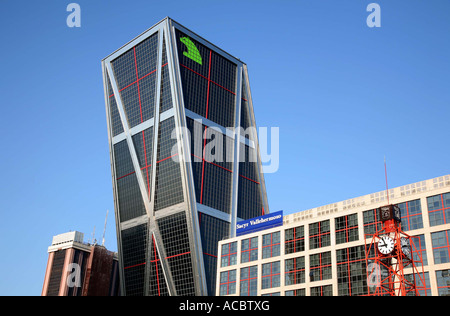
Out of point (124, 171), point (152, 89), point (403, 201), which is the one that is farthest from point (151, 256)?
point (403, 201)

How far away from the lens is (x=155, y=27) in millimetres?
176000

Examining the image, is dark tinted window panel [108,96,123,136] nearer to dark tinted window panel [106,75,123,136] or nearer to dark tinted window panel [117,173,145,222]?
dark tinted window panel [106,75,123,136]

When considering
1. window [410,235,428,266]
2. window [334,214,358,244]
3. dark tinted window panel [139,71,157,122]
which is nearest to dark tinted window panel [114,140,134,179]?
dark tinted window panel [139,71,157,122]

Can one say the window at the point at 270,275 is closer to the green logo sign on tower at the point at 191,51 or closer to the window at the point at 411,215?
the window at the point at 411,215

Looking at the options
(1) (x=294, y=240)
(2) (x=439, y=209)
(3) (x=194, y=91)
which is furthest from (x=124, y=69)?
(2) (x=439, y=209)

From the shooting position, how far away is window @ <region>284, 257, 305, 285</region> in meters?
113

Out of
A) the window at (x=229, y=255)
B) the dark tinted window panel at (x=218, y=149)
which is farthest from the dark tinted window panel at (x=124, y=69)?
the window at (x=229, y=255)

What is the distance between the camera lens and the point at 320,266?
362 ft

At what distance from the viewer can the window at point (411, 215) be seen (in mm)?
99375

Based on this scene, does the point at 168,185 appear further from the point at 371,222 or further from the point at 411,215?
the point at 411,215

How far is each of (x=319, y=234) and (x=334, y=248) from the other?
5131 mm

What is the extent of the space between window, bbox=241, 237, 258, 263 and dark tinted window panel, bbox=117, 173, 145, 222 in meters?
50.7
